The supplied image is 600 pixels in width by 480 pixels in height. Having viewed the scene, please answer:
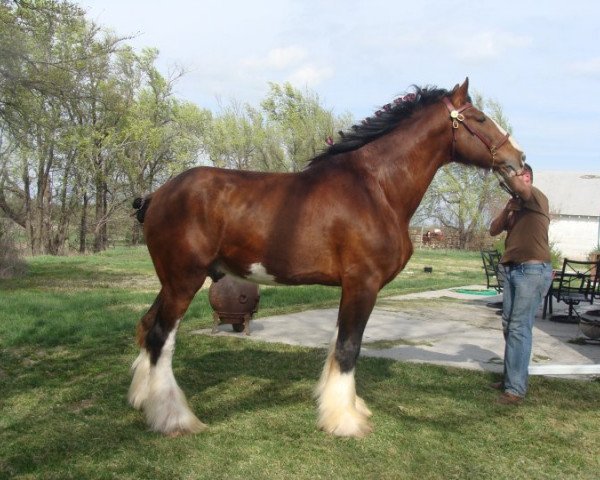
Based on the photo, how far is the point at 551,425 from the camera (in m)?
4.39

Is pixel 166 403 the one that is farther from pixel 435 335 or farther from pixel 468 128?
pixel 435 335

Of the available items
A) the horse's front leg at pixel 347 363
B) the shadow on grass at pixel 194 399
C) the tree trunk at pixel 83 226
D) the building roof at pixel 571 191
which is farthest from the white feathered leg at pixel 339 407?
the building roof at pixel 571 191

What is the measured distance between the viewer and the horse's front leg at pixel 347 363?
4.03 meters

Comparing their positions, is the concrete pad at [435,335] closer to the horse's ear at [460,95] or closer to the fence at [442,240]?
the horse's ear at [460,95]

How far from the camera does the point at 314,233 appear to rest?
4.07m

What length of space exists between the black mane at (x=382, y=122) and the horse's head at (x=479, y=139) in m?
0.18

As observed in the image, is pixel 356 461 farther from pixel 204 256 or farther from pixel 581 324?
pixel 581 324

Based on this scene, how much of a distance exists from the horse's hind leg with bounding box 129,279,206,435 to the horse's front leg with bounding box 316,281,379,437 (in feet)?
3.11

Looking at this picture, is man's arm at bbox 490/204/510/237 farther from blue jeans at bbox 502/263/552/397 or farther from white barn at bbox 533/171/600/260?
white barn at bbox 533/171/600/260

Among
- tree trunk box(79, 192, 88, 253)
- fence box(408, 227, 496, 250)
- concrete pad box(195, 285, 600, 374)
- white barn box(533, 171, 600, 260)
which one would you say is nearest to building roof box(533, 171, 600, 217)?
white barn box(533, 171, 600, 260)

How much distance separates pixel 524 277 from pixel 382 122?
6.24ft

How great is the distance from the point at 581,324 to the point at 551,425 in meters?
3.59

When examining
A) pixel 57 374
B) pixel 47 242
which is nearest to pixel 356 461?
pixel 57 374

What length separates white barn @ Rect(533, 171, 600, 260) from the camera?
145ft
